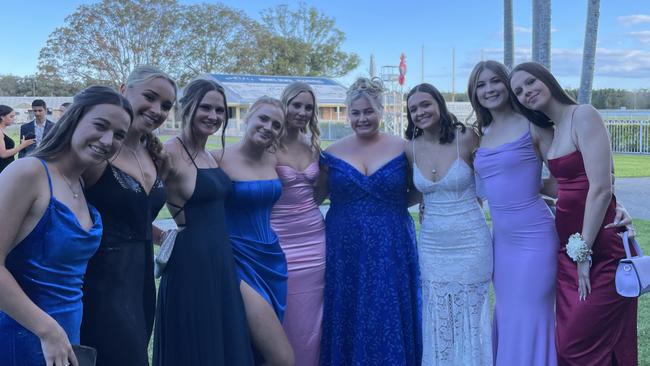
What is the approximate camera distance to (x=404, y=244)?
4020 millimetres

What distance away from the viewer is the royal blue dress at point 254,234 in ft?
11.6

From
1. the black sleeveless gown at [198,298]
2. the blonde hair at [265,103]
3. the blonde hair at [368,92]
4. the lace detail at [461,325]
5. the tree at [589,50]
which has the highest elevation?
the tree at [589,50]

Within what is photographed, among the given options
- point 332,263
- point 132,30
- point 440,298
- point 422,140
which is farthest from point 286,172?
point 132,30

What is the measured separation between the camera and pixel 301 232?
13.1 feet

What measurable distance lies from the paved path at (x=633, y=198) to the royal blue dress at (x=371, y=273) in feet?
19.2

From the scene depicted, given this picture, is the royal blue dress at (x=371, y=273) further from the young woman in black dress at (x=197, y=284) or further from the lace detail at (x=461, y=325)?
the young woman in black dress at (x=197, y=284)

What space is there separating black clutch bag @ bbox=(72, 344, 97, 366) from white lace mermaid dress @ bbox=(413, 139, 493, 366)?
2348mm

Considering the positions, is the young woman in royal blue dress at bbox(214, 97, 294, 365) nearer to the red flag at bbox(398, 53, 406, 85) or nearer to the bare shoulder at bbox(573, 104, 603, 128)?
the bare shoulder at bbox(573, 104, 603, 128)

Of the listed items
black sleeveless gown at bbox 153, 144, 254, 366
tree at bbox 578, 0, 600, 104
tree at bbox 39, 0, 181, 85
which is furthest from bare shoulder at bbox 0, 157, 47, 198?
tree at bbox 39, 0, 181, 85

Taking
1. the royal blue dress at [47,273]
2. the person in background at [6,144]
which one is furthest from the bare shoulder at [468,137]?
the person in background at [6,144]

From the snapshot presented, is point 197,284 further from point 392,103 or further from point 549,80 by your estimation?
point 392,103

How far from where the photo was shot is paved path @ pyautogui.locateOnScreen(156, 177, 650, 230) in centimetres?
1054

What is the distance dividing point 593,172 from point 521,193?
49cm

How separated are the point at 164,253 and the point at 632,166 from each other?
65.7ft
